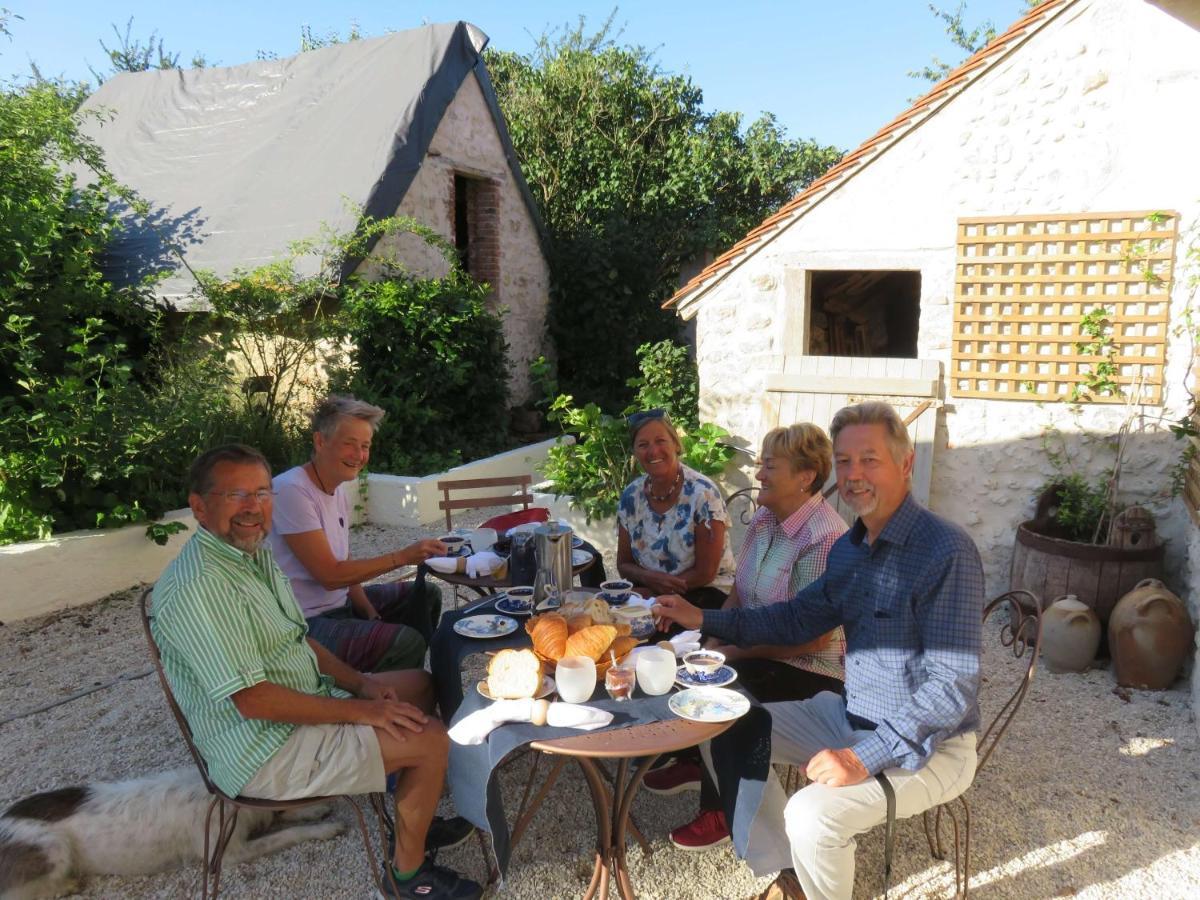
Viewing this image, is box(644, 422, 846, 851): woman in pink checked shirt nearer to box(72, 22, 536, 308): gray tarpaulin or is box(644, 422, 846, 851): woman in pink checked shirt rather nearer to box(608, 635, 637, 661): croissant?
Answer: box(608, 635, 637, 661): croissant

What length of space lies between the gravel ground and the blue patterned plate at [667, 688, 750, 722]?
0.85 m

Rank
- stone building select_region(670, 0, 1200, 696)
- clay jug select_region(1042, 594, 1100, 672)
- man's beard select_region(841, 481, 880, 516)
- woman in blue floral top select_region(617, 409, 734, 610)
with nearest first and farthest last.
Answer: man's beard select_region(841, 481, 880, 516) < woman in blue floral top select_region(617, 409, 734, 610) < clay jug select_region(1042, 594, 1100, 672) < stone building select_region(670, 0, 1200, 696)

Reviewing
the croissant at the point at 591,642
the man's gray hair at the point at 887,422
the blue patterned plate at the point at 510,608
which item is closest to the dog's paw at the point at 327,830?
the blue patterned plate at the point at 510,608

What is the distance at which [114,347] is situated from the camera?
18.2 ft

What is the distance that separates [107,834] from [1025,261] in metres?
5.49

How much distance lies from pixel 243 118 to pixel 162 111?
70.0 inches

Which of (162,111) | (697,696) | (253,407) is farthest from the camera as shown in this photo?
(162,111)

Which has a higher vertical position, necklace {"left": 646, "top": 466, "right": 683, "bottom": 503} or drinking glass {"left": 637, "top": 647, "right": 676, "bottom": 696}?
necklace {"left": 646, "top": 466, "right": 683, "bottom": 503}

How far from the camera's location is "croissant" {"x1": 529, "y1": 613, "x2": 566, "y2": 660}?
89.3 inches

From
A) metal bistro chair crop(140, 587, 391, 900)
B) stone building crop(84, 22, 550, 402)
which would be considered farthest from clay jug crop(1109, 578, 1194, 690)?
stone building crop(84, 22, 550, 402)

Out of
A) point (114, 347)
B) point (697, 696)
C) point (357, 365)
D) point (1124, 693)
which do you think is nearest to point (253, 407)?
point (357, 365)

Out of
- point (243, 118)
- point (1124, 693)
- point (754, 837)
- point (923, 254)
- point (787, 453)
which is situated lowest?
point (1124, 693)

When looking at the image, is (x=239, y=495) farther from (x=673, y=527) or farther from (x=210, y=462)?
(x=673, y=527)

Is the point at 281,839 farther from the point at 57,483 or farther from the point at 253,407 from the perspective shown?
the point at 253,407
